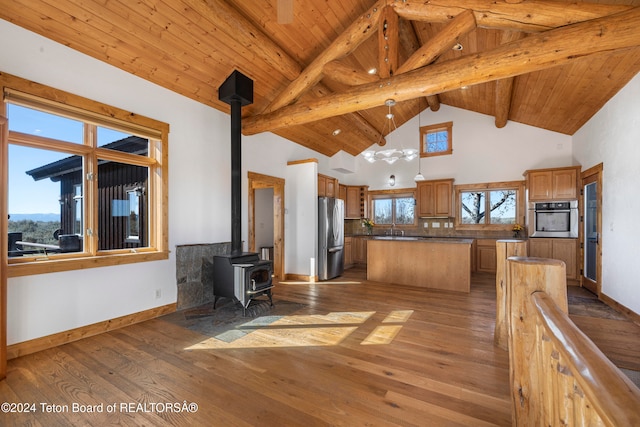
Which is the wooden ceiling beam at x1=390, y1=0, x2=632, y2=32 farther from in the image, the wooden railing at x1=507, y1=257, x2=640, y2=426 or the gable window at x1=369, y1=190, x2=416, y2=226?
the gable window at x1=369, y1=190, x2=416, y2=226

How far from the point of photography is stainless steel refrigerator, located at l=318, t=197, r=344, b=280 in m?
6.02

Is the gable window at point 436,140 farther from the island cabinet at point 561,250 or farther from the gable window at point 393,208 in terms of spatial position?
the island cabinet at point 561,250

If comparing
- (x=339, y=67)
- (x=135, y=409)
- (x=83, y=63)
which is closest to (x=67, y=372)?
(x=135, y=409)

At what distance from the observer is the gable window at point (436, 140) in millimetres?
7410

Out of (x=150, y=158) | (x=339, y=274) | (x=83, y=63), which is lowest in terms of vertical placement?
(x=339, y=274)

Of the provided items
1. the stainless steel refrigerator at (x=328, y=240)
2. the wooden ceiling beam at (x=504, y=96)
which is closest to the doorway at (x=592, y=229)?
the wooden ceiling beam at (x=504, y=96)

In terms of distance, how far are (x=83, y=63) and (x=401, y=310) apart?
16.1 ft

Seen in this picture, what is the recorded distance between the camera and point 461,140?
7223mm

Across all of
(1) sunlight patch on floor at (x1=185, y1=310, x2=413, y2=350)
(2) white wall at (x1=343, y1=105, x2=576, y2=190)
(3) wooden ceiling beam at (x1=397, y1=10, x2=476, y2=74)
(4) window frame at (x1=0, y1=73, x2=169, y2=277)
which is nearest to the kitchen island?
(1) sunlight patch on floor at (x1=185, y1=310, x2=413, y2=350)

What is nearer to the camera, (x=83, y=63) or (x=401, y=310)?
(x=83, y=63)

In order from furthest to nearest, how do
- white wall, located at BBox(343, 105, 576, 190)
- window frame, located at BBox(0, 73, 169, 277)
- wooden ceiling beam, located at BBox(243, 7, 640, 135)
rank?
white wall, located at BBox(343, 105, 576, 190) < window frame, located at BBox(0, 73, 169, 277) < wooden ceiling beam, located at BBox(243, 7, 640, 135)

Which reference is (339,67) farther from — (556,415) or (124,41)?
(556,415)

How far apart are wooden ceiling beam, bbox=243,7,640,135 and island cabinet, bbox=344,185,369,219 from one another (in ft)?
14.3

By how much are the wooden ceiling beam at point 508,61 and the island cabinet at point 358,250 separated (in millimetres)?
4554
